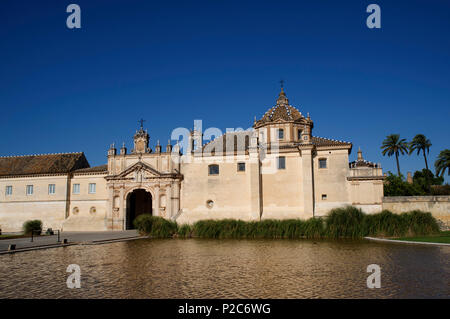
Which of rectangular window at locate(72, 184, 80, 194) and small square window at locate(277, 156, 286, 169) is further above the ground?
small square window at locate(277, 156, 286, 169)

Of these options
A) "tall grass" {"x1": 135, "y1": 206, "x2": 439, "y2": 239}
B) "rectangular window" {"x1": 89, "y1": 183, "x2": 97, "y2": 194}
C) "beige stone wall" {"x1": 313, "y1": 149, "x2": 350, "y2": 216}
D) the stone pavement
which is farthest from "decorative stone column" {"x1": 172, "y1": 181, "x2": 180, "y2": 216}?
"beige stone wall" {"x1": 313, "y1": 149, "x2": 350, "y2": 216}

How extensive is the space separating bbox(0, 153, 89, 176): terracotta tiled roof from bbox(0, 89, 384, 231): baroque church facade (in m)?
0.14

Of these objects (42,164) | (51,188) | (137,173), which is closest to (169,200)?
(137,173)

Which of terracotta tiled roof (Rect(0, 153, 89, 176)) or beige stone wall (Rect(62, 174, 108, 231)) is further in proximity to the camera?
terracotta tiled roof (Rect(0, 153, 89, 176))

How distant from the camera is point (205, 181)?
116ft

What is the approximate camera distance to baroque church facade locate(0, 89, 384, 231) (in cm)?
3209

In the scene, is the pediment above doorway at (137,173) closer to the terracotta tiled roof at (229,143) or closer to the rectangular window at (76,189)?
the rectangular window at (76,189)

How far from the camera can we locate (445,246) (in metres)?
19.0

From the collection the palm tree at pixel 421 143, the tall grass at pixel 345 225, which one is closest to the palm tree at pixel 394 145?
the palm tree at pixel 421 143

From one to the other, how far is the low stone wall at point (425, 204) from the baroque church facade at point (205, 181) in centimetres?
122

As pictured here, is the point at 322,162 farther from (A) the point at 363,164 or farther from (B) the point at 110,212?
(B) the point at 110,212

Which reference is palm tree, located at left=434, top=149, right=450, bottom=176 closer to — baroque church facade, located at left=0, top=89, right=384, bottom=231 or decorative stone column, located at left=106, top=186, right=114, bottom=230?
baroque church facade, located at left=0, top=89, right=384, bottom=231

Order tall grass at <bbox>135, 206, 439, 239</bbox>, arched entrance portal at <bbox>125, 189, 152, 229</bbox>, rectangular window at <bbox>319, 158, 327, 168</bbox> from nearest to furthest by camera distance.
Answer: tall grass at <bbox>135, 206, 439, 239</bbox> < rectangular window at <bbox>319, 158, 327, 168</bbox> < arched entrance portal at <bbox>125, 189, 152, 229</bbox>

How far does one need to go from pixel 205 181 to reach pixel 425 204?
782 inches
